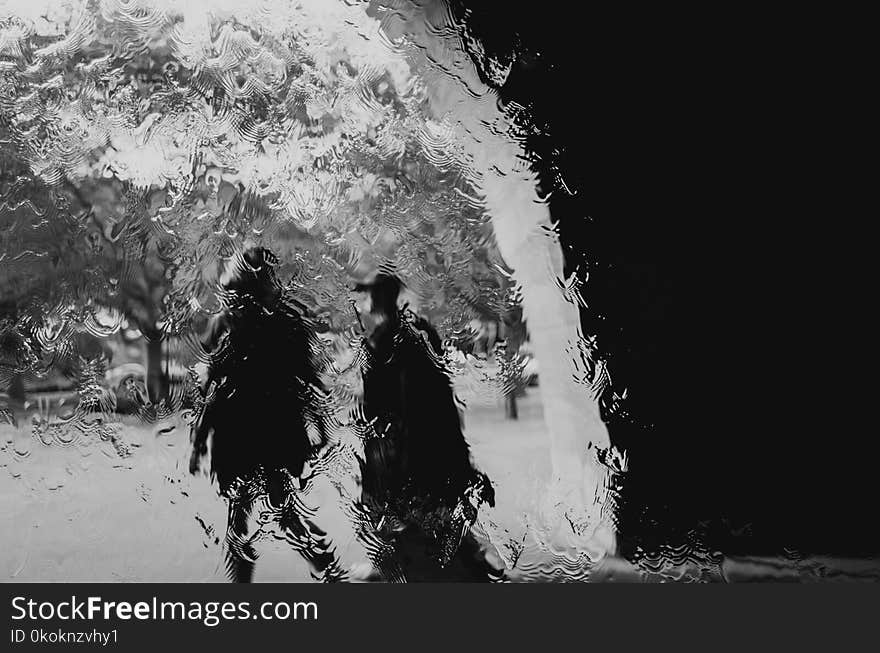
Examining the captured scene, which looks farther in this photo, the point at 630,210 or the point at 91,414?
the point at 630,210

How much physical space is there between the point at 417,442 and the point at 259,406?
433mm

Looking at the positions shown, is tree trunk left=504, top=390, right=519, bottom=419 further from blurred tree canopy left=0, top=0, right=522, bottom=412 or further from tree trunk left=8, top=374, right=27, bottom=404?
tree trunk left=8, top=374, right=27, bottom=404

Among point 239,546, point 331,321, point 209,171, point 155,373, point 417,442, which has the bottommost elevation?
point 239,546

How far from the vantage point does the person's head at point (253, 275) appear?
84.0 inches

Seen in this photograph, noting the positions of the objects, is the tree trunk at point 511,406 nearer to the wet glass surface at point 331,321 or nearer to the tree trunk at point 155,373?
the wet glass surface at point 331,321

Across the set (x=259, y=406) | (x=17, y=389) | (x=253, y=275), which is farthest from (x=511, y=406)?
(x=17, y=389)

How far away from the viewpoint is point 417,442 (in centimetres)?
217

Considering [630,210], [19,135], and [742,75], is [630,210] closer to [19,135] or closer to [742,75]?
[742,75]

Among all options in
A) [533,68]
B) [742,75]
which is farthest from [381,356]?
[742,75]

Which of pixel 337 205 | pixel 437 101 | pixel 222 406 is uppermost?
pixel 437 101

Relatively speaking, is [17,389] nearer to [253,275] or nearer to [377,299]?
[253,275]

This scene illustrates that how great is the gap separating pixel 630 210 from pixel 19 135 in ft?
5.43

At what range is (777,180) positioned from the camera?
2.23 metres

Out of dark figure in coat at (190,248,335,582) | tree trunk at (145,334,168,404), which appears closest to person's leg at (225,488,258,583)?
dark figure in coat at (190,248,335,582)
